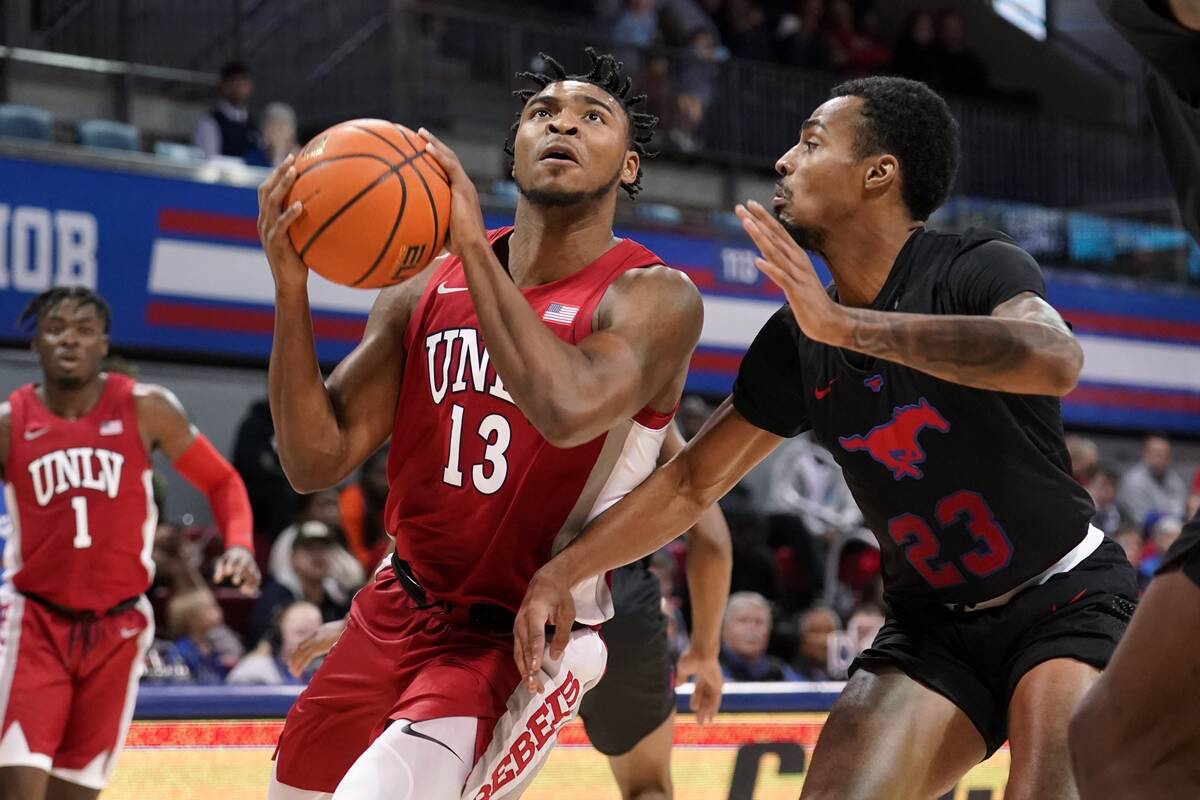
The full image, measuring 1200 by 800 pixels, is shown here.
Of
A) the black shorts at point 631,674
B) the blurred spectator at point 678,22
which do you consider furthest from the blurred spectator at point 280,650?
the blurred spectator at point 678,22

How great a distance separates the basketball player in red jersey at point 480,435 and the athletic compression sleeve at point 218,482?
2481 millimetres

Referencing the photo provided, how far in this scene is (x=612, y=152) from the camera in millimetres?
3744

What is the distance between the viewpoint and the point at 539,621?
3.36 m

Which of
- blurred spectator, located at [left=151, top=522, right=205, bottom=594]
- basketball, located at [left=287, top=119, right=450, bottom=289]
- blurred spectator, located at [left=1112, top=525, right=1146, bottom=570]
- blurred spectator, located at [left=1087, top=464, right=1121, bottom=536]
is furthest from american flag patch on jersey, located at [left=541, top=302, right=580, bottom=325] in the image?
blurred spectator, located at [left=1087, top=464, right=1121, bottom=536]

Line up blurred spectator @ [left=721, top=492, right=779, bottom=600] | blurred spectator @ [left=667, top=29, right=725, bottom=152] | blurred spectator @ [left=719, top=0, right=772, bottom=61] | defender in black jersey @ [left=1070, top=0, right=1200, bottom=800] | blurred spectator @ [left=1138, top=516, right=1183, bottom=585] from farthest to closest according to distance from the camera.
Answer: blurred spectator @ [left=719, top=0, right=772, bottom=61]
blurred spectator @ [left=667, top=29, right=725, bottom=152]
blurred spectator @ [left=1138, top=516, right=1183, bottom=585]
blurred spectator @ [left=721, top=492, right=779, bottom=600]
defender in black jersey @ [left=1070, top=0, right=1200, bottom=800]

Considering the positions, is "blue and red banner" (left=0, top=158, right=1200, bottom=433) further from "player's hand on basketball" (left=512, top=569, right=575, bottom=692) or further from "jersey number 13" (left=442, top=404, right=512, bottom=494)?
"player's hand on basketball" (left=512, top=569, right=575, bottom=692)

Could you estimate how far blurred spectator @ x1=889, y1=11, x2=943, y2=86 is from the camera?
622 inches

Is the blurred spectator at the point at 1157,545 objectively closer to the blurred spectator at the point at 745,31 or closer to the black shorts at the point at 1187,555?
the blurred spectator at the point at 745,31

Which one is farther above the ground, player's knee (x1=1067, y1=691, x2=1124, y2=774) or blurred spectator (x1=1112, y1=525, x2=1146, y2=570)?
player's knee (x1=1067, y1=691, x2=1124, y2=774)

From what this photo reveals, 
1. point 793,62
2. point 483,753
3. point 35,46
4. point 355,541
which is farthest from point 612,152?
point 793,62

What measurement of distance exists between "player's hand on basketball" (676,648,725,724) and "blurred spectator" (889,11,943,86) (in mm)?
11422

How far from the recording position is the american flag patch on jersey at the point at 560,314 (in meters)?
3.62

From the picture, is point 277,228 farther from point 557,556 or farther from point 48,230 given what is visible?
point 48,230

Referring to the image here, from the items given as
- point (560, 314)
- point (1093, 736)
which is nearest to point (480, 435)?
point (560, 314)
